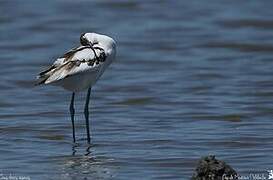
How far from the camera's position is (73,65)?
9961 millimetres

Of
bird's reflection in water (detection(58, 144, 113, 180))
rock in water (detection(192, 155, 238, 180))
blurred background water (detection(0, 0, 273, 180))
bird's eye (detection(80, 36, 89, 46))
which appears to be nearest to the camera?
rock in water (detection(192, 155, 238, 180))

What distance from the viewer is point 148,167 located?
898cm

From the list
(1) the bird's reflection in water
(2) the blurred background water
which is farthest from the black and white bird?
(2) the blurred background water

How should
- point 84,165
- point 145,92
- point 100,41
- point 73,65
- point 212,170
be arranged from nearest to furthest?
point 212,170 → point 84,165 → point 73,65 → point 100,41 → point 145,92

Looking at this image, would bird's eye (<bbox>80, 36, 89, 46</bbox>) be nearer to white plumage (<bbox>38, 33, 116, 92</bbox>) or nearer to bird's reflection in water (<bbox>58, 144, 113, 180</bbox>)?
white plumage (<bbox>38, 33, 116, 92</bbox>)

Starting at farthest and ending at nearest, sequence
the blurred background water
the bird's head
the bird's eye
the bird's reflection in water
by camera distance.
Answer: the bird's eye < the bird's head < the blurred background water < the bird's reflection in water

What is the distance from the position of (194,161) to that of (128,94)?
12.7ft

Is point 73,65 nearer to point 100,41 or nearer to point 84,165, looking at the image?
point 100,41

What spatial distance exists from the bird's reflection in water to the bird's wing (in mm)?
716

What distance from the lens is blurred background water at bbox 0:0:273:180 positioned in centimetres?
935

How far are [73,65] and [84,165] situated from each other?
123cm

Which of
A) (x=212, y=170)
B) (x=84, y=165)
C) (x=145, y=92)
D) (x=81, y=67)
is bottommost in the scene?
(x=212, y=170)

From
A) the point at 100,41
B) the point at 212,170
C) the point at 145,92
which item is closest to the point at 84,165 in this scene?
the point at 100,41

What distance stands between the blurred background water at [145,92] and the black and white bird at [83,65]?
603 millimetres
